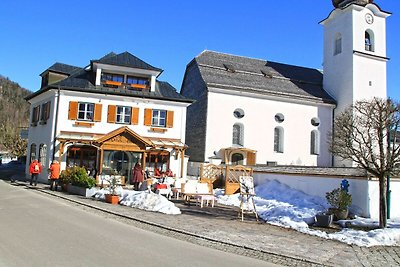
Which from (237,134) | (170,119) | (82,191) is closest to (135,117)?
(170,119)

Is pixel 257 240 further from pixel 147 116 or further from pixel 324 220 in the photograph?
pixel 147 116

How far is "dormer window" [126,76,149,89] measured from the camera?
2809cm

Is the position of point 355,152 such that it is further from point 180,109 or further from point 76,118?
point 76,118

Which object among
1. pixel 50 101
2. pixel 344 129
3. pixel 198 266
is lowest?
pixel 198 266

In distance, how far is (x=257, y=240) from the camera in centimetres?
990

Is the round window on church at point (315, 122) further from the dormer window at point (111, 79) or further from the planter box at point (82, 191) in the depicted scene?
the planter box at point (82, 191)

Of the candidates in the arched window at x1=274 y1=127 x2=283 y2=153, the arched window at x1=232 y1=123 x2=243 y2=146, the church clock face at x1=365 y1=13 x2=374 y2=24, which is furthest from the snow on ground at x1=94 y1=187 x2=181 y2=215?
the church clock face at x1=365 y1=13 x2=374 y2=24

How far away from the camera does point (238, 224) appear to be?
1245 centimetres

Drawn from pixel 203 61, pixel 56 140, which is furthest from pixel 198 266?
pixel 203 61

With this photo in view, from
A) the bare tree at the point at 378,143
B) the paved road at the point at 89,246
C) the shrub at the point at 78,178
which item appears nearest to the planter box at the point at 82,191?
the shrub at the point at 78,178

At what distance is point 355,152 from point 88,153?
18703 millimetres

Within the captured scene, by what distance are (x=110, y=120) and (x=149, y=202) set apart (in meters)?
12.8

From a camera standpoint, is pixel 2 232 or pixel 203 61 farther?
pixel 203 61

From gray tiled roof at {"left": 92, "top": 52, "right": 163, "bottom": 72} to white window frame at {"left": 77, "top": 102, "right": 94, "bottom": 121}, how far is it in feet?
10.8
